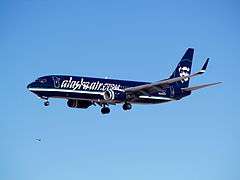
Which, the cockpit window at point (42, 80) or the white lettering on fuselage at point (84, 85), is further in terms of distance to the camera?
the white lettering on fuselage at point (84, 85)

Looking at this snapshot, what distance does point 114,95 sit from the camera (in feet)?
308

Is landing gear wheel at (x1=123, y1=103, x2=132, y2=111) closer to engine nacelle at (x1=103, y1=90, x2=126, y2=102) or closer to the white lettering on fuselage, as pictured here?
engine nacelle at (x1=103, y1=90, x2=126, y2=102)

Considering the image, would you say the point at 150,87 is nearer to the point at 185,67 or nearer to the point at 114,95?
the point at 114,95

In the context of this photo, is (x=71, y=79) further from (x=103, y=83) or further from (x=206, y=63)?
(x=206, y=63)

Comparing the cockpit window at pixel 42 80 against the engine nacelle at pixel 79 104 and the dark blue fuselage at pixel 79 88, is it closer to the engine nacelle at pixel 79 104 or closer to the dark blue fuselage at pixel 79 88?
the dark blue fuselage at pixel 79 88

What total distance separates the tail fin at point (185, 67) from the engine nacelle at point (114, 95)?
58.9 ft

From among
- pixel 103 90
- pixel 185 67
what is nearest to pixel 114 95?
pixel 103 90

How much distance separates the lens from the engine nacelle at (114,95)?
93375mm

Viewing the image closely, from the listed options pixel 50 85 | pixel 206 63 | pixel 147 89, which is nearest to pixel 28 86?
pixel 50 85

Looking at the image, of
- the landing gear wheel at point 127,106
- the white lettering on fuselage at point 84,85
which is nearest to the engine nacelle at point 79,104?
the white lettering on fuselage at point 84,85

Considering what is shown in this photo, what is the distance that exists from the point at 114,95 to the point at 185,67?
24534 mm

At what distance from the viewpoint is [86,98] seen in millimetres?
93000

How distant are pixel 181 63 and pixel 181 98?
12.5m

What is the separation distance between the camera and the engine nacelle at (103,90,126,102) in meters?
93.4
